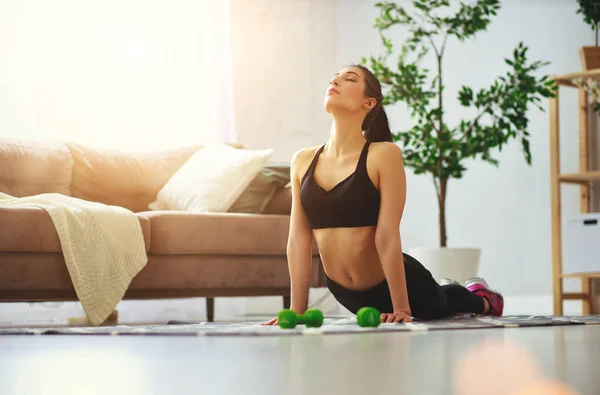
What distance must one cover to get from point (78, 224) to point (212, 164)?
0.98 metres

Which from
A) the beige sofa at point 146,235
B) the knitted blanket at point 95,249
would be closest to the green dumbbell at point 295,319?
the knitted blanket at point 95,249

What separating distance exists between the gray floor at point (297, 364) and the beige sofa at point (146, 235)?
1402 millimetres

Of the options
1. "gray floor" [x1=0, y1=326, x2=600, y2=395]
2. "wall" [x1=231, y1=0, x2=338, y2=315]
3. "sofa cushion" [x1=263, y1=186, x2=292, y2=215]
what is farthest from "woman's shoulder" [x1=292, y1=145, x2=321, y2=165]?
"wall" [x1=231, y1=0, x2=338, y2=315]

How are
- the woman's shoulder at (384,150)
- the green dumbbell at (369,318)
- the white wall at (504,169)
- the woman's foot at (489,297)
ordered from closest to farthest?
Answer: the green dumbbell at (369,318) → the woman's shoulder at (384,150) → the woman's foot at (489,297) → the white wall at (504,169)

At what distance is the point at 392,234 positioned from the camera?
1936 millimetres

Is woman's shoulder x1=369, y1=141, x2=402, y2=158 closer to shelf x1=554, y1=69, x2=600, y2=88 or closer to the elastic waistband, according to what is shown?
the elastic waistband

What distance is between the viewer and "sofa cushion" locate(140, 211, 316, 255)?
3174 mm

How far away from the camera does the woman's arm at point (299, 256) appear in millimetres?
2074

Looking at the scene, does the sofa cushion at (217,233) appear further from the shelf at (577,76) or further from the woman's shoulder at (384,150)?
the shelf at (577,76)

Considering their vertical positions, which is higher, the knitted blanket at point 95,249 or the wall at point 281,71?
the wall at point 281,71

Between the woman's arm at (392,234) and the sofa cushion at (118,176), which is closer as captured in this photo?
the woman's arm at (392,234)

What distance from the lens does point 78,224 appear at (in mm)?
2875

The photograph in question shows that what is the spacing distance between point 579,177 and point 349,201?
8.55 feet

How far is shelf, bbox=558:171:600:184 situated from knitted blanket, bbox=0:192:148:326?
7.65 feet
